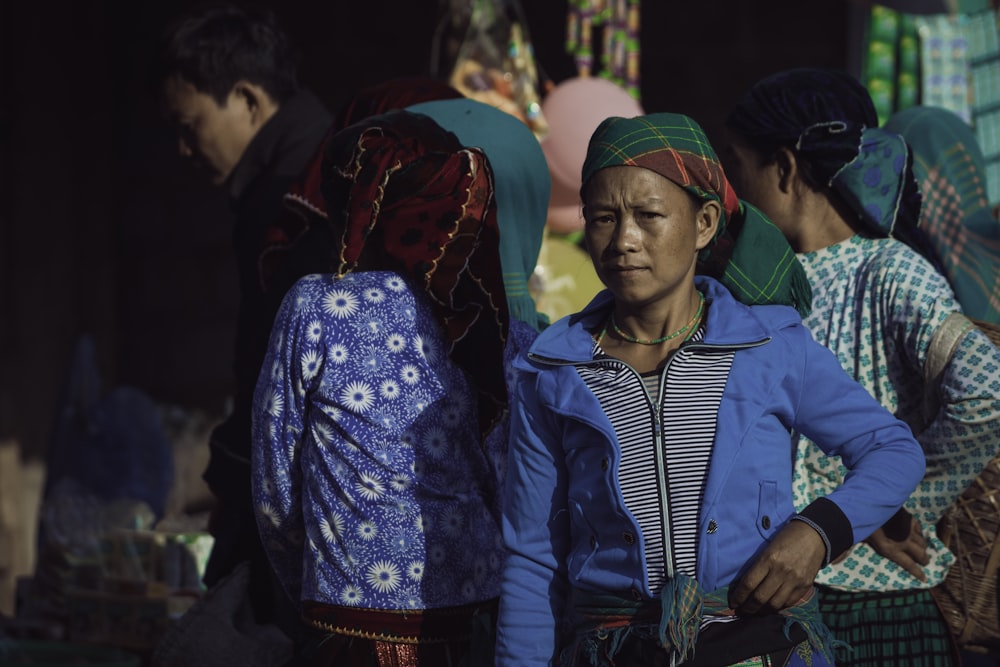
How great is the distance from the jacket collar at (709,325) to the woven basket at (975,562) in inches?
26.4

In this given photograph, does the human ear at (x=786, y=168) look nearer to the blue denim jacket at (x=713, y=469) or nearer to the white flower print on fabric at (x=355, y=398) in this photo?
the blue denim jacket at (x=713, y=469)

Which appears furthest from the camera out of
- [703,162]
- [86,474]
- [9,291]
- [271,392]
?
[9,291]

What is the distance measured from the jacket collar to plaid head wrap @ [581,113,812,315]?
55mm

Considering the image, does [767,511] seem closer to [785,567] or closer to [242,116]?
[785,567]

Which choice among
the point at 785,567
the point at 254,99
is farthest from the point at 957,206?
the point at 254,99

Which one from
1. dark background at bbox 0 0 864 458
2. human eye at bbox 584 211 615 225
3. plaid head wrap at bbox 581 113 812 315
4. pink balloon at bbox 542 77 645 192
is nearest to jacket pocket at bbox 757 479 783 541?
plaid head wrap at bbox 581 113 812 315

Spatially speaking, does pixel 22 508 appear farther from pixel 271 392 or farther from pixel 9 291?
pixel 271 392

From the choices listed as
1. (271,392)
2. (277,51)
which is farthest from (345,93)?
(271,392)

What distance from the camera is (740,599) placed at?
6.86 feet

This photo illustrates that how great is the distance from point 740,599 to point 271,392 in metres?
1.02

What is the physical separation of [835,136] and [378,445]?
1.03 meters

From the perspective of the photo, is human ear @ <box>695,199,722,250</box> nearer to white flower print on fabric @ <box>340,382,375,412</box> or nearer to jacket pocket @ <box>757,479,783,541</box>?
jacket pocket @ <box>757,479,783,541</box>

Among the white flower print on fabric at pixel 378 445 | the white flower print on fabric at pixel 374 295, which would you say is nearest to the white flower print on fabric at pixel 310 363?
the white flower print on fabric at pixel 378 445

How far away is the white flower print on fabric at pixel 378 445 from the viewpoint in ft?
8.64
